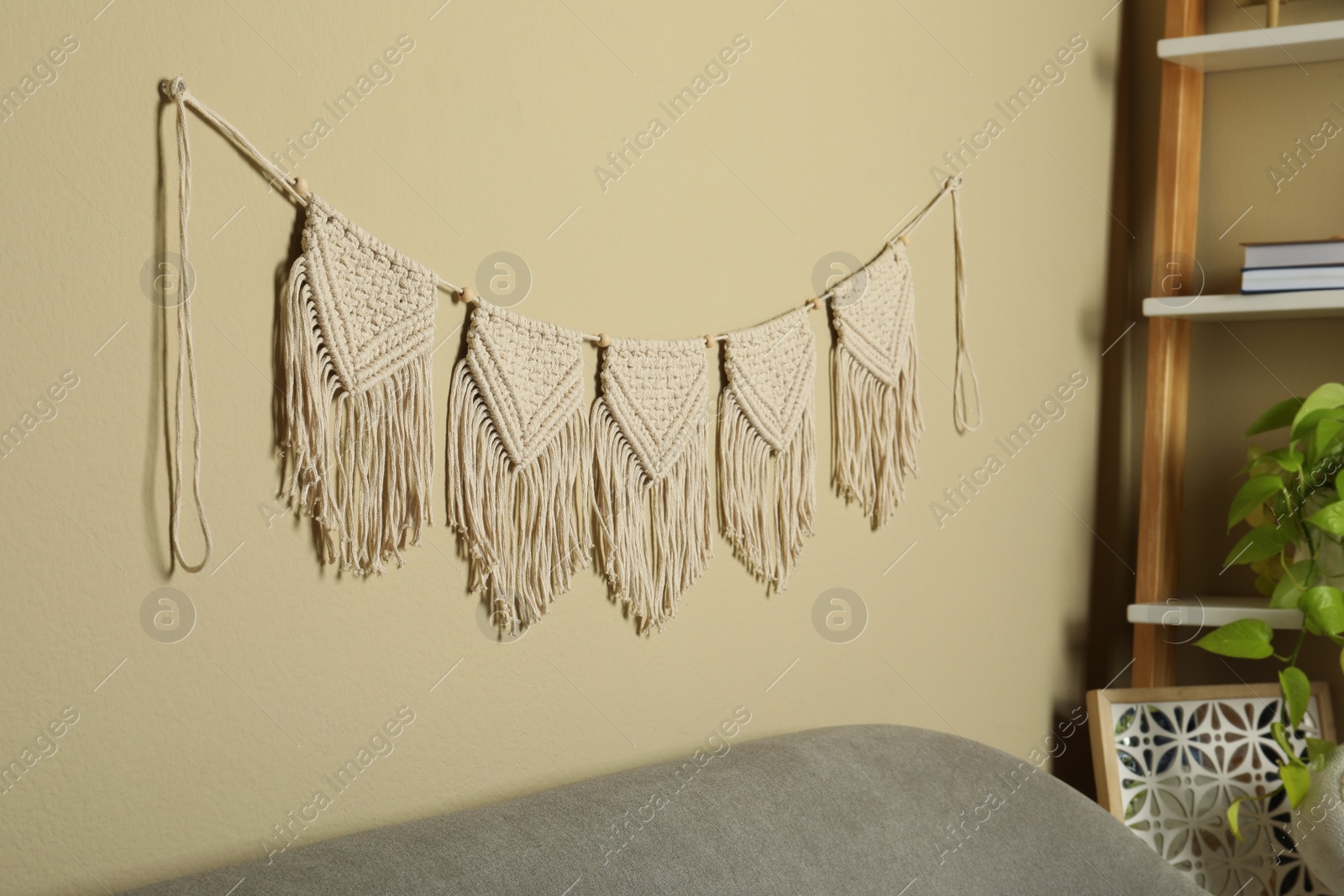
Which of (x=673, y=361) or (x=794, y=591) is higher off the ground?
(x=673, y=361)

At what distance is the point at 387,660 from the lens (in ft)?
3.12

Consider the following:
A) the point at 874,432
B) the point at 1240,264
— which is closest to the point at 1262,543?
the point at 1240,264

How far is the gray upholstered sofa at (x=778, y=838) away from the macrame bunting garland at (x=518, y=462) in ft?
0.68

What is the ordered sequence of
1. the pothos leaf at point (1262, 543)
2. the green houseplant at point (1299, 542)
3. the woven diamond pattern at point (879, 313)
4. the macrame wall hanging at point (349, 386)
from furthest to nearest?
the pothos leaf at point (1262, 543) < the green houseplant at point (1299, 542) < the woven diamond pattern at point (879, 313) < the macrame wall hanging at point (349, 386)

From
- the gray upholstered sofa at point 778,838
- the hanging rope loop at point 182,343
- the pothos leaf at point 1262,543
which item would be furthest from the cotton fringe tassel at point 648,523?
the pothos leaf at point 1262,543

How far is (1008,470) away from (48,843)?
1.36m

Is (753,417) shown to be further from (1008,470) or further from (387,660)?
(1008,470)

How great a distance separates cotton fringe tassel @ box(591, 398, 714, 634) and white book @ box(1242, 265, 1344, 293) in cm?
99

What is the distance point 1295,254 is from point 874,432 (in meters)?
0.76

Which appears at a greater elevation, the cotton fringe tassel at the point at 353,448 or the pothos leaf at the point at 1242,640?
the cotton fringe tassel at the point at 353,448

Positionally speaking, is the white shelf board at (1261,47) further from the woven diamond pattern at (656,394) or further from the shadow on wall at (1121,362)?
the woven diamond pattern at (656,394)

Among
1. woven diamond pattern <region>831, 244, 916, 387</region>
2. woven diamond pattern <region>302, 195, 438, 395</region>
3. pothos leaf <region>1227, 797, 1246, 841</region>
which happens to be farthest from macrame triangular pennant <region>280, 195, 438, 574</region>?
pothos leaf <region>1227, 797, 1246, 841</region>

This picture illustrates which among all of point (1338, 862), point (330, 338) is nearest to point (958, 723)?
point (1338, 862)

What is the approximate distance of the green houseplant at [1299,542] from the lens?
1.47 m
